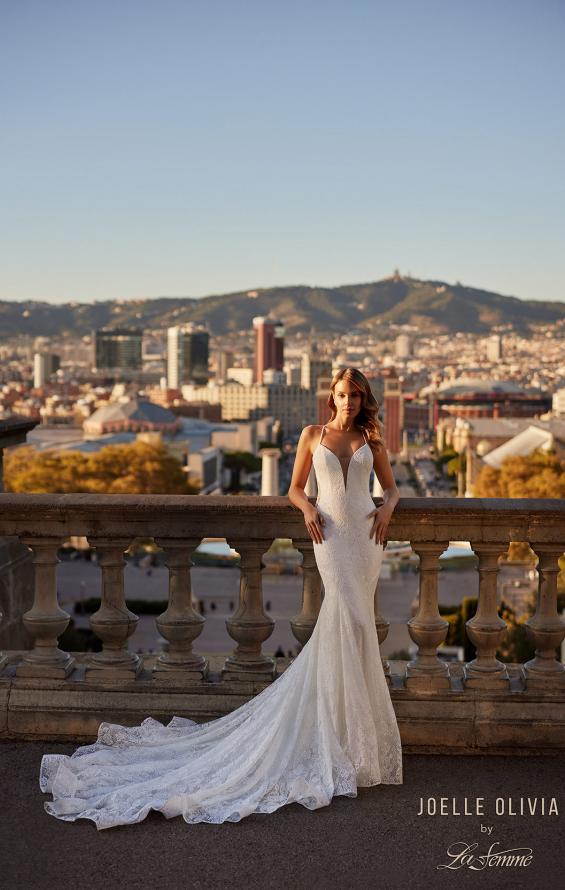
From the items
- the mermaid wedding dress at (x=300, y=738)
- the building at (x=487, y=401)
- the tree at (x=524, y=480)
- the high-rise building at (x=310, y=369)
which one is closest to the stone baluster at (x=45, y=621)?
the mermaid wedding dress at (x=300, y=738)

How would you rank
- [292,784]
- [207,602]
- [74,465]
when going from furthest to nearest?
1. [74,465]
2. [207,602]
3. [292,784]

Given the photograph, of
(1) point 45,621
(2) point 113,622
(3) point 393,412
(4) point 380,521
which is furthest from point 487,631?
(3) point 393,412

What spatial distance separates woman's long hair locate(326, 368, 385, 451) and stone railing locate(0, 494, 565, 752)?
288mm

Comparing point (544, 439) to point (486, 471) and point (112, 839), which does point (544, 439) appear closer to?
point (486, 471)

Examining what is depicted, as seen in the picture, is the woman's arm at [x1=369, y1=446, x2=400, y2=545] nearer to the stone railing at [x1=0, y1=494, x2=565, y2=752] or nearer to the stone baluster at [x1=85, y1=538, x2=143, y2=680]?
the stone railing at [x1=0, y1=494, x2=565, y2=752]

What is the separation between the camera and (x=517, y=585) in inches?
1315

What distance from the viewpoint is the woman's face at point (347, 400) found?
4.39m

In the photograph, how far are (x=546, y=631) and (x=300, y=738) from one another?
97 cm

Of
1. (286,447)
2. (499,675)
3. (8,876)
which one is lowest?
(286,447)

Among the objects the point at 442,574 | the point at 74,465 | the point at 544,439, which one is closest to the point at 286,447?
the point at 544,439

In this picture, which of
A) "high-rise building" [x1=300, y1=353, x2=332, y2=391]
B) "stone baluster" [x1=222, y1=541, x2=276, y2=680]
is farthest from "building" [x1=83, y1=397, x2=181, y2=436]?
"stone baluster" [x1=222, y1=541, x2=276, y2=680]

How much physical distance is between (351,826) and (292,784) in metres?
0.27

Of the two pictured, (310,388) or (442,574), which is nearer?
(442,574)

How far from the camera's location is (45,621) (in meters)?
4.66
